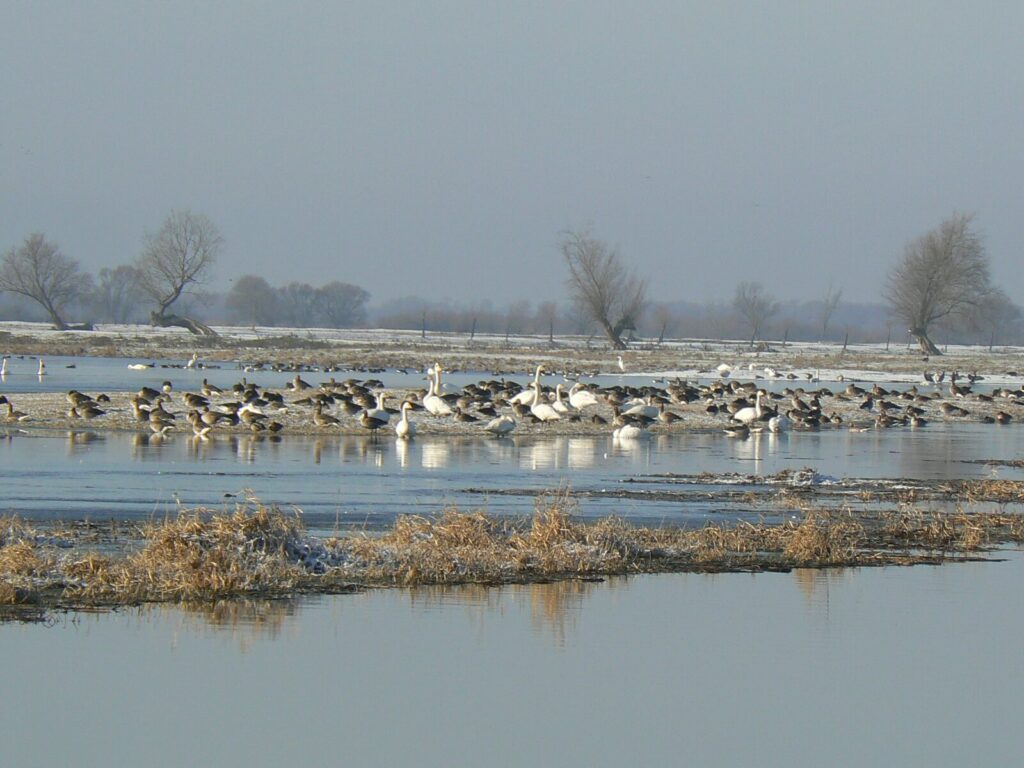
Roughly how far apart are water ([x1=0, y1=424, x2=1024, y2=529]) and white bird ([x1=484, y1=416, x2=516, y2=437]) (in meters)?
0.42

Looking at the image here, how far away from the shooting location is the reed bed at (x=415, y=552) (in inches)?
434

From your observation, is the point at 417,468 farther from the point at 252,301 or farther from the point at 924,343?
the point at 252,301

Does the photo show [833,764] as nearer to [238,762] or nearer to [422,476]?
[238,762]

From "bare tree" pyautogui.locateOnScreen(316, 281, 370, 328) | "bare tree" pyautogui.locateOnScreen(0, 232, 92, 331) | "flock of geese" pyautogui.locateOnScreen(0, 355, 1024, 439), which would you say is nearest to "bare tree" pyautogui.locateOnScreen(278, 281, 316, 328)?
"bare tree" pyautogui.locateOnScreen(316, 281, 370, 328)

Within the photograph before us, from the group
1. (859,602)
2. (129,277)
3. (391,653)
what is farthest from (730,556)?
(129,277)

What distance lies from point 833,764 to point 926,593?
4948mm

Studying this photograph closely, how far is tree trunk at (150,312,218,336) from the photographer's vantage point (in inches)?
3516

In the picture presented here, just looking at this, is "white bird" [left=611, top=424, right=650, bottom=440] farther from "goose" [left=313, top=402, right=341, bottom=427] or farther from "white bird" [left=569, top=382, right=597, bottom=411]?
"goose" [left=313, top=402, right=341, bottom=427]

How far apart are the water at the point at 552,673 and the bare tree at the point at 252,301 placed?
16921 centimetres

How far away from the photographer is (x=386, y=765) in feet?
25.1

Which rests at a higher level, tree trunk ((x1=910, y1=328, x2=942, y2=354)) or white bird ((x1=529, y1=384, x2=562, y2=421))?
tree trunk ((x1=910, y1=328, x2=942, y2=354))

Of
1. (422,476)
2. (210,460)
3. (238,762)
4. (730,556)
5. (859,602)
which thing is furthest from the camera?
(210,460)

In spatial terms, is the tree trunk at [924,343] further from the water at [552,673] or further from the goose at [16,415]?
the water at [552,673]

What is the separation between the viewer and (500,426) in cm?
2822
